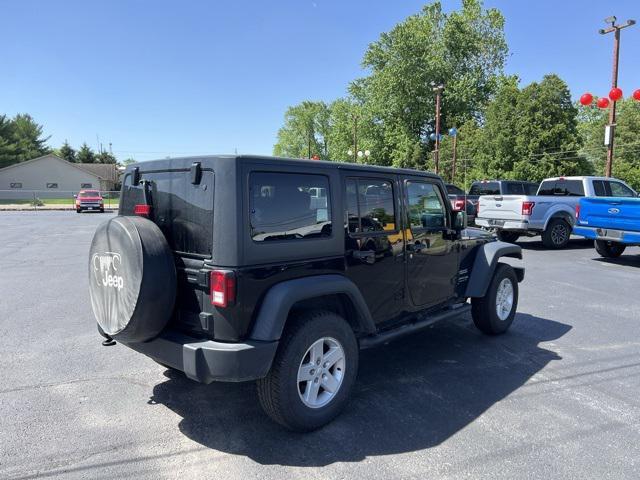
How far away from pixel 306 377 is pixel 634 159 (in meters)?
44.1

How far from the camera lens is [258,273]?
293 centimetres

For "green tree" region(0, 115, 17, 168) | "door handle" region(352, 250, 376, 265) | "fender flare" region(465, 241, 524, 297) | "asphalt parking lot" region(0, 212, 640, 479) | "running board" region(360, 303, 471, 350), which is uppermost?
"green tree" region(0, 115, 17, 168)

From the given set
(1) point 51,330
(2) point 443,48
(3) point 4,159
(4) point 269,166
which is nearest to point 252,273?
(4) point 269,166

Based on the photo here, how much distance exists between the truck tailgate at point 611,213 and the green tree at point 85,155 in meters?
77.9

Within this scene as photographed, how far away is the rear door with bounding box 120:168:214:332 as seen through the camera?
118 inches

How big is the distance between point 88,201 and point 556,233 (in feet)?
94.2

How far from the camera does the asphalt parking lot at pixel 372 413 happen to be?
2.79 m

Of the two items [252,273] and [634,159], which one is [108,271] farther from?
[634,159]

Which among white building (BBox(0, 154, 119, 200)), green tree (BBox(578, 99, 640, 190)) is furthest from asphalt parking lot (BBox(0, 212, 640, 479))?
white building (BBox(0, 154, 119, 200))

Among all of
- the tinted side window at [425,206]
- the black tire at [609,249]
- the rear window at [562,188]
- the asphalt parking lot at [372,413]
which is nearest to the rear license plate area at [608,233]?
the black tire at [609,249]

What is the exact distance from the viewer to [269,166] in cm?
308

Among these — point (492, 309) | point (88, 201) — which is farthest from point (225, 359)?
point (88, 201)

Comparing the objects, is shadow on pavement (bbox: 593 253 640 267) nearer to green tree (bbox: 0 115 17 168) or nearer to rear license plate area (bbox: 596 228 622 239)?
rear license plate area (bbox: 596 228 622 239)

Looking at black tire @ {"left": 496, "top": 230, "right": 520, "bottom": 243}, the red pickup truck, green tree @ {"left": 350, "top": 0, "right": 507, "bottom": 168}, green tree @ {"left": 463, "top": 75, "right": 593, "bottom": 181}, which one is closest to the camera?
black tire @ {"left": 496, "top": 230, "right": 520, "bottom": 243}
